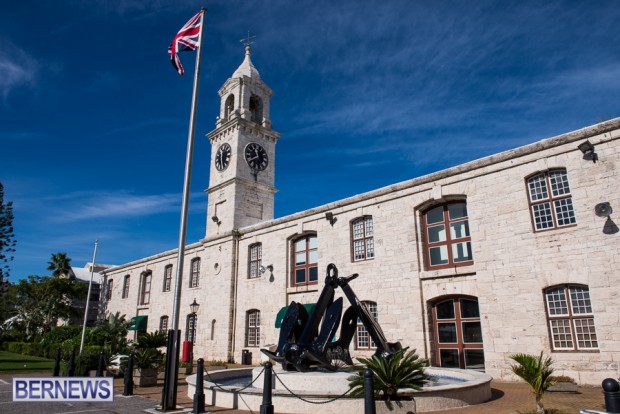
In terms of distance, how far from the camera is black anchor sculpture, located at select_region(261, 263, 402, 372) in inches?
417

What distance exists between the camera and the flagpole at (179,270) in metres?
9.50

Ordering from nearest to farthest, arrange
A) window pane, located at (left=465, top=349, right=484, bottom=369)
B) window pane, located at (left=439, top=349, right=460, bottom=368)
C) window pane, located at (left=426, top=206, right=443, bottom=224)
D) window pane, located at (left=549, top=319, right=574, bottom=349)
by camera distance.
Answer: window pane, located at (left=549, top=319, right=574, bottom=349)
window pane, located at (left=465, top=349, right=484, bottom=369)
window pane, located at (left=439, top=349, right=460, bottom=368)
window pane, located at (left=426, top=206, right=443, bottom=224)

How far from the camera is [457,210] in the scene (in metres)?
A: 17.2

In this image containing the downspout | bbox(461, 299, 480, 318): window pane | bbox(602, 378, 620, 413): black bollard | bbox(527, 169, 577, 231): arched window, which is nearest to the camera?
bbox(602, 378, 620, 413): black bollard

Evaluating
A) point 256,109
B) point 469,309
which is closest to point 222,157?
point 256,109

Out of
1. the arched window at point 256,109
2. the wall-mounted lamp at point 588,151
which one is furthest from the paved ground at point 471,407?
the arched window at point 256,109

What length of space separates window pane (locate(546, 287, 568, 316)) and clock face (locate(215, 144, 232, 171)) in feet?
76.9

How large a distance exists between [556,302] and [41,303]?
4979 centimetres

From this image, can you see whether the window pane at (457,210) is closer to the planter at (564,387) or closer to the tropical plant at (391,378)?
the planter at (564,387)

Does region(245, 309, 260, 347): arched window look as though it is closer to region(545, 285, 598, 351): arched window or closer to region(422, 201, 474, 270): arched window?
region(422, 201, 474, 270): arched window

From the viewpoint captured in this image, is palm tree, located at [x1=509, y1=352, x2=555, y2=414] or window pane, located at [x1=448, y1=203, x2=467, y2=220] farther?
window pane, located at [x1=448, y1=203, x2=467, y2=220]

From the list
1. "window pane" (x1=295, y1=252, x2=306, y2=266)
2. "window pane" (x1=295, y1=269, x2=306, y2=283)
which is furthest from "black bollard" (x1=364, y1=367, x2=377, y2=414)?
"window pane" (x1=295, y1=252, x2=306, y2=266)

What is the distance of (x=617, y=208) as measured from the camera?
42.4ft

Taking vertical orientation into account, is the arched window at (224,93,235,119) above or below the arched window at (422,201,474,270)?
above
